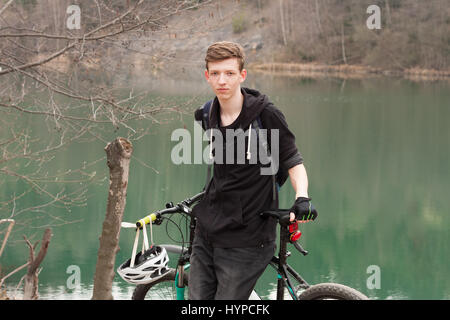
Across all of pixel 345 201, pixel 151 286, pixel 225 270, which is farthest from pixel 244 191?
pixel 345 201

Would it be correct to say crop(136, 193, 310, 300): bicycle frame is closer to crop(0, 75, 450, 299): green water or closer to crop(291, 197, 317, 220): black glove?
crop(291, 197, 317, 220): black glove

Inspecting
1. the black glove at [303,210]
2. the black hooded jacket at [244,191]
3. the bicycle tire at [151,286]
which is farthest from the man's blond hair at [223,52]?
the bicycle tire at [151,286]

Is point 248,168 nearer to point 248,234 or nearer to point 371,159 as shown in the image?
point 248,234

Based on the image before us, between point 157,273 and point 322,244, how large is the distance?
7.94 metres

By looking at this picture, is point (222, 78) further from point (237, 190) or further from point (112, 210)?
point (112, 210)

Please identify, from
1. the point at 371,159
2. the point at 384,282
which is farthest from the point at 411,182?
the point at 384,282

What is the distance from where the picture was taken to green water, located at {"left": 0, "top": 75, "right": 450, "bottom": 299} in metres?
9.12

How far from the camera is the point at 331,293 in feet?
9.17

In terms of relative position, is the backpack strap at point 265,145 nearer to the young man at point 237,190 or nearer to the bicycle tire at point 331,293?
the young man at point 237,190

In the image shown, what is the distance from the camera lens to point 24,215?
11.1 m

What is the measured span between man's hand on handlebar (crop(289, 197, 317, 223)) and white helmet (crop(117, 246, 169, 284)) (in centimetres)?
73

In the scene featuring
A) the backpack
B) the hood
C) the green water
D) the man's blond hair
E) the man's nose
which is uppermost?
the man's blond hair

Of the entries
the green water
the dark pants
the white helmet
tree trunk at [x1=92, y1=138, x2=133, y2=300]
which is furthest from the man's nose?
the green water

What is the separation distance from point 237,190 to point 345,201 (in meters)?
12.0
